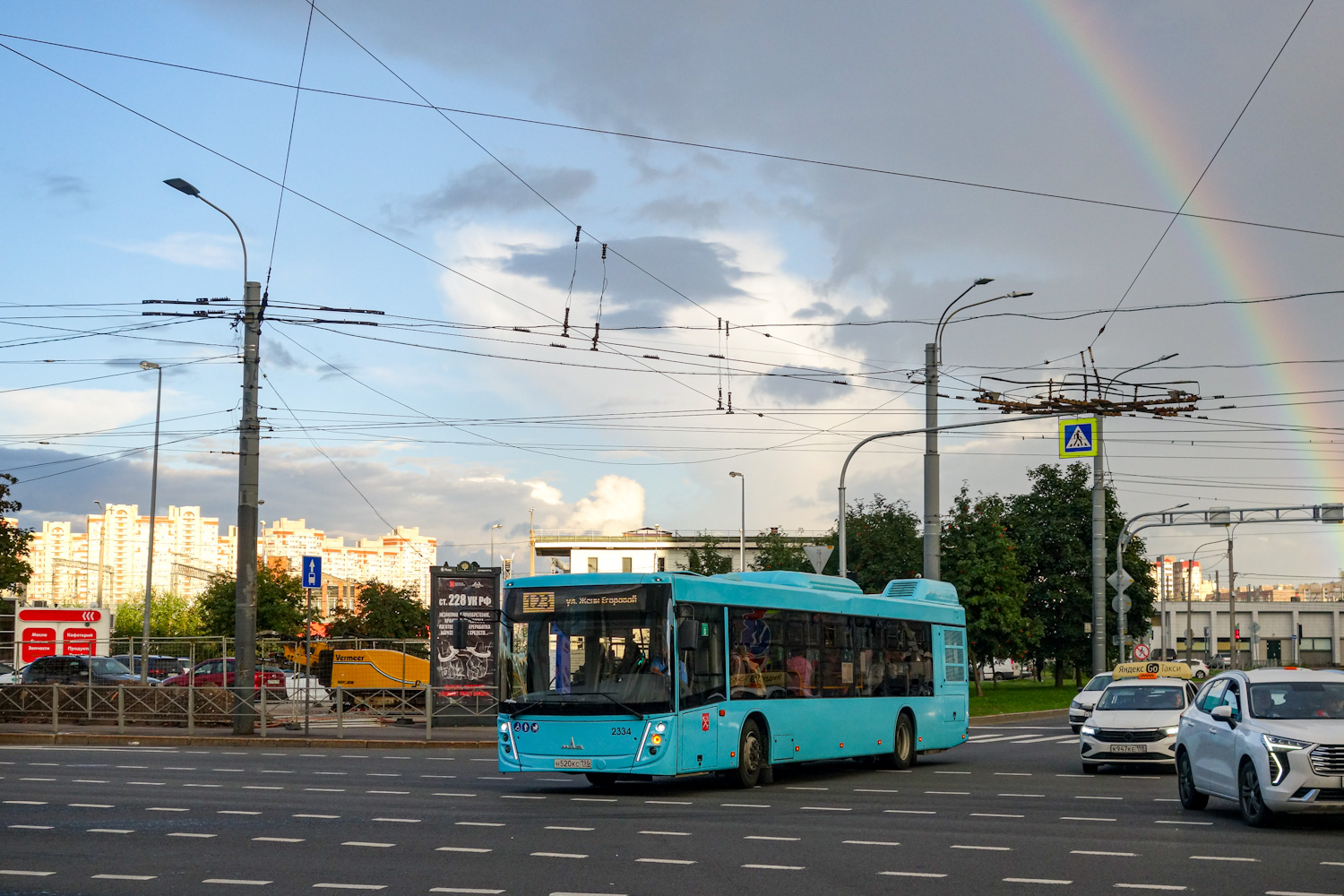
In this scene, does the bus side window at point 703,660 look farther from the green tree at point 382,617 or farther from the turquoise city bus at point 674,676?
the green tree at point 382,617

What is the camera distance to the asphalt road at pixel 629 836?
9938 mm

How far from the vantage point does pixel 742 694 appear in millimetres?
17938

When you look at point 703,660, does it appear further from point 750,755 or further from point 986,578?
point 986,578

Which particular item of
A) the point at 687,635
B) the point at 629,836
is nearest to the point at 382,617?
the point at 687,635

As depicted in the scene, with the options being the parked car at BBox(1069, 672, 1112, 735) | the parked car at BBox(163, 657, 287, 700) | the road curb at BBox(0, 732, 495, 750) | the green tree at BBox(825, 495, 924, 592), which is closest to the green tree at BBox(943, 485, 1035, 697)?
the green tree at BBox(825, 495, 924, 592)

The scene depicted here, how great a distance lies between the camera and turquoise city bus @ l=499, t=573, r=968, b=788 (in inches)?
656

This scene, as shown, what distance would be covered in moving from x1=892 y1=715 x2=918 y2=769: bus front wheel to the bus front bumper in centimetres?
658

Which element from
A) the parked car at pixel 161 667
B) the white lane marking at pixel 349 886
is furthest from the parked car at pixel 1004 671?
the white lane marking at pixel 349 886

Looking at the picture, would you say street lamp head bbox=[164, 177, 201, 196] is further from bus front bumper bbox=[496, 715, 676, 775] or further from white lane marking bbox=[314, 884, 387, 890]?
white lane marking bbox=[314, 884, 387, 890]

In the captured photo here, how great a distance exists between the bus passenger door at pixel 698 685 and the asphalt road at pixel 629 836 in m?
0.56

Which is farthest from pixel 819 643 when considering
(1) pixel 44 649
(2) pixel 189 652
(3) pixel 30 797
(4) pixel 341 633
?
(4) pixel 341 633

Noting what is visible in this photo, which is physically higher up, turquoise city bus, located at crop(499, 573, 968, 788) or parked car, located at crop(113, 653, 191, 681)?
turquoise city bus, located at crop(499, 573, 968, 788)

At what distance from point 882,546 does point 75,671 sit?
121ft

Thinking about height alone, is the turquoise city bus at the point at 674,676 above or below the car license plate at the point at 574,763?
above
